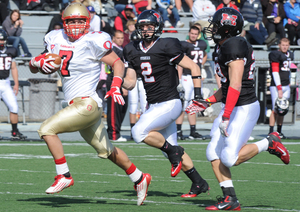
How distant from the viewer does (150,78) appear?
530 centimetres

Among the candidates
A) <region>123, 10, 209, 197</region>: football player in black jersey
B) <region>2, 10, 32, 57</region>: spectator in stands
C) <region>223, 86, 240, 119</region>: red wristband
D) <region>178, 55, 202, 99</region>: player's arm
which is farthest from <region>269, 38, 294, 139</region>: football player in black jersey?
<region>2, 10, 32, 57</region>: spectator in stands

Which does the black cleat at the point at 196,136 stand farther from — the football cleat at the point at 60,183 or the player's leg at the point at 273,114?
the football cleat at the point at 60,183

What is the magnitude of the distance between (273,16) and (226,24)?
11.9m

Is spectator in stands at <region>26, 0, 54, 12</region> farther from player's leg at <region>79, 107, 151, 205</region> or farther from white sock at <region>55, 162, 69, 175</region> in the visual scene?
white sock at <region>55, 162, 69, 175</region>

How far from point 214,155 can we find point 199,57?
574 centimetres

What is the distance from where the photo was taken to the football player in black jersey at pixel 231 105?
13.5 ft

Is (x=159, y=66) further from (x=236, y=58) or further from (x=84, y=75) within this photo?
(x=236, y=58)

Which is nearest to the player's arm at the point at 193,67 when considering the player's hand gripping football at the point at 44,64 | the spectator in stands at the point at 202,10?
the player's hand gripping football at the point at 44,64

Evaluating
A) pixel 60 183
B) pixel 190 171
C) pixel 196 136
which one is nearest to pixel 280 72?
pixel 196 136

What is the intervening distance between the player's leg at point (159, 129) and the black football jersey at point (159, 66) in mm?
143

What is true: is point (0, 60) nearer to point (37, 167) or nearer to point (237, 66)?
point (37, 167)

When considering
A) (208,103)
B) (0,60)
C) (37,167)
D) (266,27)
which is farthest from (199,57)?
(266,27)

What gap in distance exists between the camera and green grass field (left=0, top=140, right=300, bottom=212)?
174 inches

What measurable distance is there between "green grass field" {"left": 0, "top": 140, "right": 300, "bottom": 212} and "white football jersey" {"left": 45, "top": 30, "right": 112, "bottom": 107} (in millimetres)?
938
